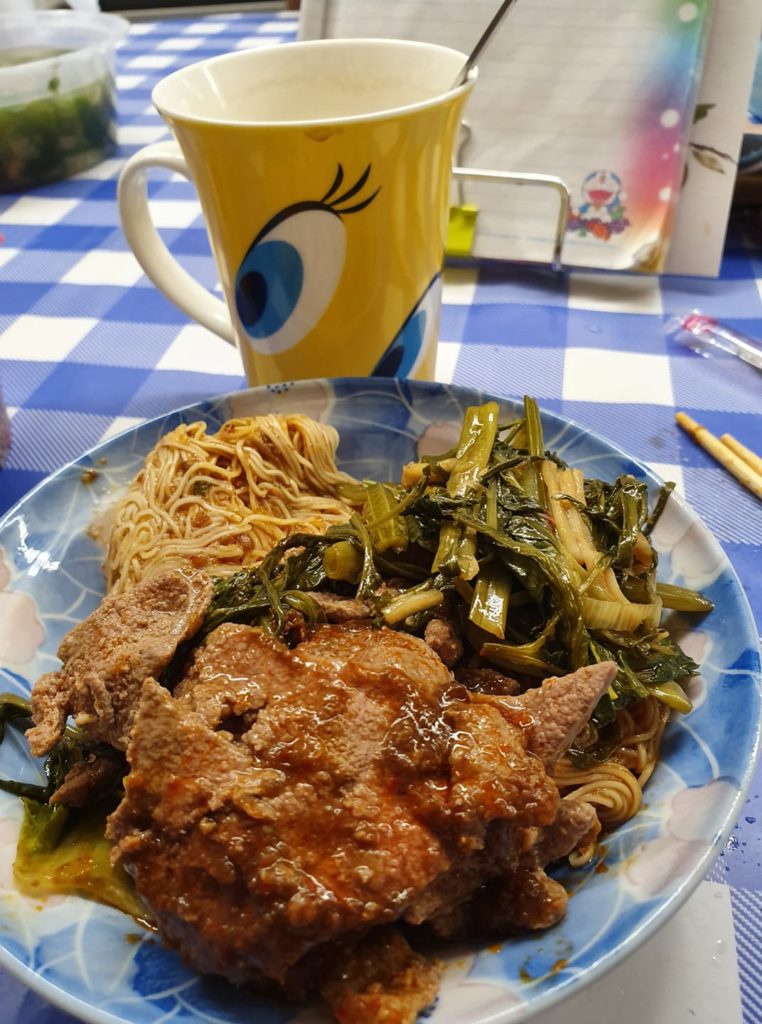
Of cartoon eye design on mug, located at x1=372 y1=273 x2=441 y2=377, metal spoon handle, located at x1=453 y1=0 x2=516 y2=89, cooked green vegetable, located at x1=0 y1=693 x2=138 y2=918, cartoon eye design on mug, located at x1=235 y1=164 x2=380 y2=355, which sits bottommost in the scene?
cooked green vegetable, located at x1=0 y1=693 x2=138 y2=918

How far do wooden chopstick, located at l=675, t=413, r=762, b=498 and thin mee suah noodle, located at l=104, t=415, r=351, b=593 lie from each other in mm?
1028

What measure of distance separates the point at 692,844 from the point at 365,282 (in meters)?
1.31

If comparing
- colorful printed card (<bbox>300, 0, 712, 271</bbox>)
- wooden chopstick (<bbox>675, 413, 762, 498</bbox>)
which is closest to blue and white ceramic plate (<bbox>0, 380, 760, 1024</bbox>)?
wooden chopstick (<bbox>675, 413, 762, 498</bbox>)

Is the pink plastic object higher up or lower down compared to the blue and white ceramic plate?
higher up

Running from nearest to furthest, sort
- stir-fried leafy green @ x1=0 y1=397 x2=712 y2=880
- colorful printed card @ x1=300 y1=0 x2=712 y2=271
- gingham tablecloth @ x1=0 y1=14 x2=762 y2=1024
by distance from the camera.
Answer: stir-fried leafy green @ x1=0 y1=397 x2=712 y2=880
gingham tablecloth @ x1=0 y1=14 x2=762 y2=1024
colorful printed card @ x1=300 y1=0 x2=712 y2=271

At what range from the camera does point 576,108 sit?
114 inches

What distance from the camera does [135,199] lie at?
2051 millimetres

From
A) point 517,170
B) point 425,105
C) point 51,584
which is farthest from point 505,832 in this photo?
point 517,170

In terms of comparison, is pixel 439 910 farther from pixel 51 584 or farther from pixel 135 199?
pixel 135 199

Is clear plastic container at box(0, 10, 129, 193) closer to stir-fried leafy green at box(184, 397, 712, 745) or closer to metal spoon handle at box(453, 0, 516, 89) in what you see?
metal spoon handle at box(453, 0, 516, 89)

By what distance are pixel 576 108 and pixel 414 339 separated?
1.45 meters

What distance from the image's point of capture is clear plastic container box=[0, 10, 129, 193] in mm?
3686

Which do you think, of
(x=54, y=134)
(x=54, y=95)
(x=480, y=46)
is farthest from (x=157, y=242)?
(x=54, y=134)

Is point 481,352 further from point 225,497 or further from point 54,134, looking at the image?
point 54,134
